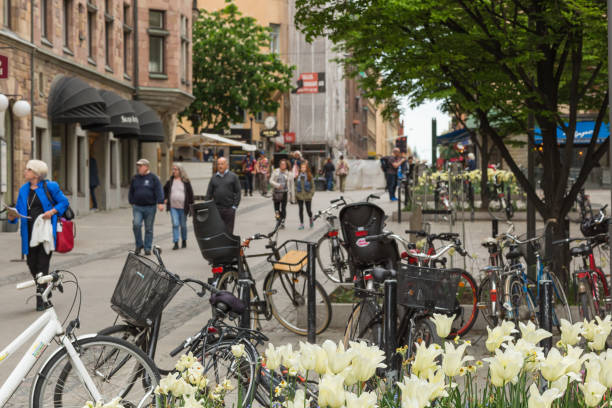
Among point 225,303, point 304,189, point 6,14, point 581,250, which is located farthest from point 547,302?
point 6,14

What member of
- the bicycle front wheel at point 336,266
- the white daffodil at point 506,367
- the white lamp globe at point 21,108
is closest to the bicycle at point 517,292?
the bicycle front wheel at point 336,266

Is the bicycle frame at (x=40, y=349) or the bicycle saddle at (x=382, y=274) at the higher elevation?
the bicycle saddle at (x=382, y=274)

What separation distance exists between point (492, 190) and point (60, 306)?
56.0ft

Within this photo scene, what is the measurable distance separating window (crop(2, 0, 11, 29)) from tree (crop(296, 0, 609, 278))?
1256 cm

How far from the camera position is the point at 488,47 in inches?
356

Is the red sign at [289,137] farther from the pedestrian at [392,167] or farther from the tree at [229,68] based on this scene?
the pedestrian at [392,167]

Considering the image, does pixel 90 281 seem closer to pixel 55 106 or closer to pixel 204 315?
pixel 204 315

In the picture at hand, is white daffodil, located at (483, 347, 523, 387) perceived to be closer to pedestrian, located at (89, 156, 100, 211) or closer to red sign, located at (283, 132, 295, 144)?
pedestrian, located at (89, 156, 100, 211)

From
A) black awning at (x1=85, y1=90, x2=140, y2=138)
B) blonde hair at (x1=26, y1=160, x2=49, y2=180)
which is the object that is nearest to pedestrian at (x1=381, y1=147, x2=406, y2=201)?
black awning at (x1=85, y1=90, x2=140, y2=138)

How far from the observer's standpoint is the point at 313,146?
67188mm

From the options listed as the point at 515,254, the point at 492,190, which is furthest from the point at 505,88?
the point at 492,190

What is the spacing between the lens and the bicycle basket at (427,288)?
17.9 feet

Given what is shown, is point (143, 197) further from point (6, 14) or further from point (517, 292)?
point (517, 292)

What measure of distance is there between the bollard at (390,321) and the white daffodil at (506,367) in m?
2.46
